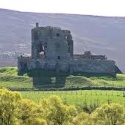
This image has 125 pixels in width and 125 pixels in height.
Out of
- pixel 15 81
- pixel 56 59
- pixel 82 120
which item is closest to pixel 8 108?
pixel 82 120

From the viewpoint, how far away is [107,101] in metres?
127

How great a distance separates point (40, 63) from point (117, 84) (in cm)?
2705

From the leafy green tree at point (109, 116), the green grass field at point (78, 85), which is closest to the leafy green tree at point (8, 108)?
the leafy green tree at point (109, 116)

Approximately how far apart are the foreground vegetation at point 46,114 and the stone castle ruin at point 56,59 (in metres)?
76.0

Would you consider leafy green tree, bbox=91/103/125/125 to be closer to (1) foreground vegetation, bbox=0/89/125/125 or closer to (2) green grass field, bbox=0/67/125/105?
(1) foreground vegetation, bbox=0/89/125/125

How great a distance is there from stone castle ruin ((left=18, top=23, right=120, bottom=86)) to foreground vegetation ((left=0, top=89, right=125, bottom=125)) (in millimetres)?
75993

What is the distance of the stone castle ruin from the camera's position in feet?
589

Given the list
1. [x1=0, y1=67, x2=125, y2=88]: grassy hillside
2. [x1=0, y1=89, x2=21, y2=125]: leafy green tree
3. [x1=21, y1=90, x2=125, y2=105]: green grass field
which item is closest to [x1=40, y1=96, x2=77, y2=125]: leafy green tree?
[x1=0, y1=89, x2=21, y2=125]: leafy green tree

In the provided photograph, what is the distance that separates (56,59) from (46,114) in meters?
84.8

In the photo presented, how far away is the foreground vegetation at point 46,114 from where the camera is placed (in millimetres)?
88269

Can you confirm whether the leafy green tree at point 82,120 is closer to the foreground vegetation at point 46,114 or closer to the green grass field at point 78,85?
the foreground vegetation at point 46,114

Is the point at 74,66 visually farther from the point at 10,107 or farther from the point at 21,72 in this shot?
the point at 10,107

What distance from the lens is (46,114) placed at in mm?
98188

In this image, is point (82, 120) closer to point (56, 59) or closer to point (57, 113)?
point (57, 113)
